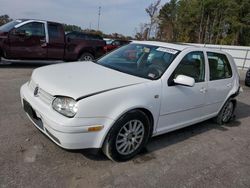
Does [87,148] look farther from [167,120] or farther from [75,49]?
[75,49]

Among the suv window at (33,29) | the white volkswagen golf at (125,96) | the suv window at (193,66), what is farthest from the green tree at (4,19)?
the suv window at (193,66)

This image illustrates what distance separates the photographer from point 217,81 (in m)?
4.47

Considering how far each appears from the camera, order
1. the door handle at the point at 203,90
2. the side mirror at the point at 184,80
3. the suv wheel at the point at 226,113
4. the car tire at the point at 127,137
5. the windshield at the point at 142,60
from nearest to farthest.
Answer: the car tire at the point at 127,137 < the side mirror at the point at 184,80 < the windshield at the point at 142,60 < the door handle at the point at 203,90 < the suv wheel at the point at 226,113

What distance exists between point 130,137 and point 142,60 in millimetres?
1265

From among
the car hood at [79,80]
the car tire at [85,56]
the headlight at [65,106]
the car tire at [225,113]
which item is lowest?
the car tire at [225,113]

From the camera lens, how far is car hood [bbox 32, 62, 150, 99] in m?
2.84

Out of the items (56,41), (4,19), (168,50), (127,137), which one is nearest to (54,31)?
(56,41)

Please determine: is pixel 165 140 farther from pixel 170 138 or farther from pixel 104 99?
pixel 104 99

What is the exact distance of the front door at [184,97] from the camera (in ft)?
11.5

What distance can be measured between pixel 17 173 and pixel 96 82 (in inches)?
52.5

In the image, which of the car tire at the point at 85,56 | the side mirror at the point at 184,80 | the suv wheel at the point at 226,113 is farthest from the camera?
the car tire at the point at 85,56

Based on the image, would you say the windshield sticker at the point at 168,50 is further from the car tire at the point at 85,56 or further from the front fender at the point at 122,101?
the car tire at the point at 85,56

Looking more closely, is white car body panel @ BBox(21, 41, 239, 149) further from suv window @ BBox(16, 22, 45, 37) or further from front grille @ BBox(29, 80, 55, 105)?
suv window @ BBox(16, 22, 45, 37)

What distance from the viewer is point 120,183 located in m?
2.78
